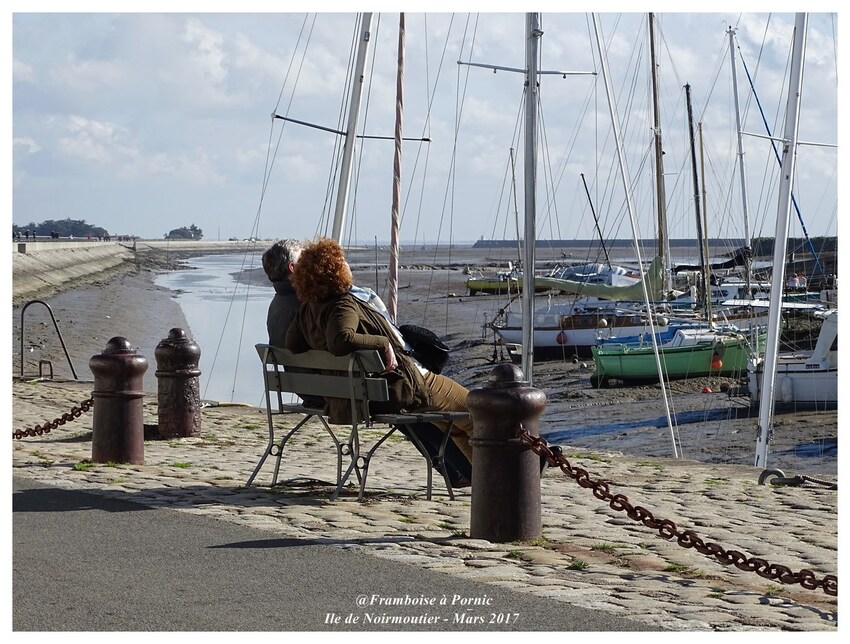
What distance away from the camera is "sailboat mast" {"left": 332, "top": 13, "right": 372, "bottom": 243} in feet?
50.6

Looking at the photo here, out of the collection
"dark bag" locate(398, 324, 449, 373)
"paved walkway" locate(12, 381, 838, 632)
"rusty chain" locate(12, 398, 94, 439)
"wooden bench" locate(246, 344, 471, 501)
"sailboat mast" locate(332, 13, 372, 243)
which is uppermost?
"sailboat mast" locate(332, 13, 372, 243)

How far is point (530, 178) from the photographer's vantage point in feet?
55.1

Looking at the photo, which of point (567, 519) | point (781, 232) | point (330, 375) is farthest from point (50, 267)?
point (567, 519)

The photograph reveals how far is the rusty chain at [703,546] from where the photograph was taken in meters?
5.61

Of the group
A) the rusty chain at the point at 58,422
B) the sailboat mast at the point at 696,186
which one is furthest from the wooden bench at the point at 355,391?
the sailboat mast at the point at 696,186

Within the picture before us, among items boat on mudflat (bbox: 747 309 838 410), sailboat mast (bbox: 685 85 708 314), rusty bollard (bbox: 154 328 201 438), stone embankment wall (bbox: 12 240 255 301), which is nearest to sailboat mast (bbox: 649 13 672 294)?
sailboat mast (bbox: 685 85 708 314)

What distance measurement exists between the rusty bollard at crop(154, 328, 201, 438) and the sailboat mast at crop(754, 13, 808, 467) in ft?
26.5

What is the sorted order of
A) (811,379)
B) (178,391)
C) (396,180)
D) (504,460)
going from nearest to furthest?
(504,460) → (178,391) → (396,180) → (811,379)

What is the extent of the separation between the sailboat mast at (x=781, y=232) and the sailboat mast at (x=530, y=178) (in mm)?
3111

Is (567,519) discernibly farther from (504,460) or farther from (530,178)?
(530,178)

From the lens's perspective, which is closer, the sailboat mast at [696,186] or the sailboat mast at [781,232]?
the sailboat mast at [781,232]

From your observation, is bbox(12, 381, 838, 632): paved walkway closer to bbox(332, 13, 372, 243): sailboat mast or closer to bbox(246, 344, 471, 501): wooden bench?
bbox(246, 344, 471, 501): wooden bench

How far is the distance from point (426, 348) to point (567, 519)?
57.3 inches

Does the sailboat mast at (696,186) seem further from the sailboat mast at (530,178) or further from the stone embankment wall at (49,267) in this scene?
the stone embankment wall at (49,267)
